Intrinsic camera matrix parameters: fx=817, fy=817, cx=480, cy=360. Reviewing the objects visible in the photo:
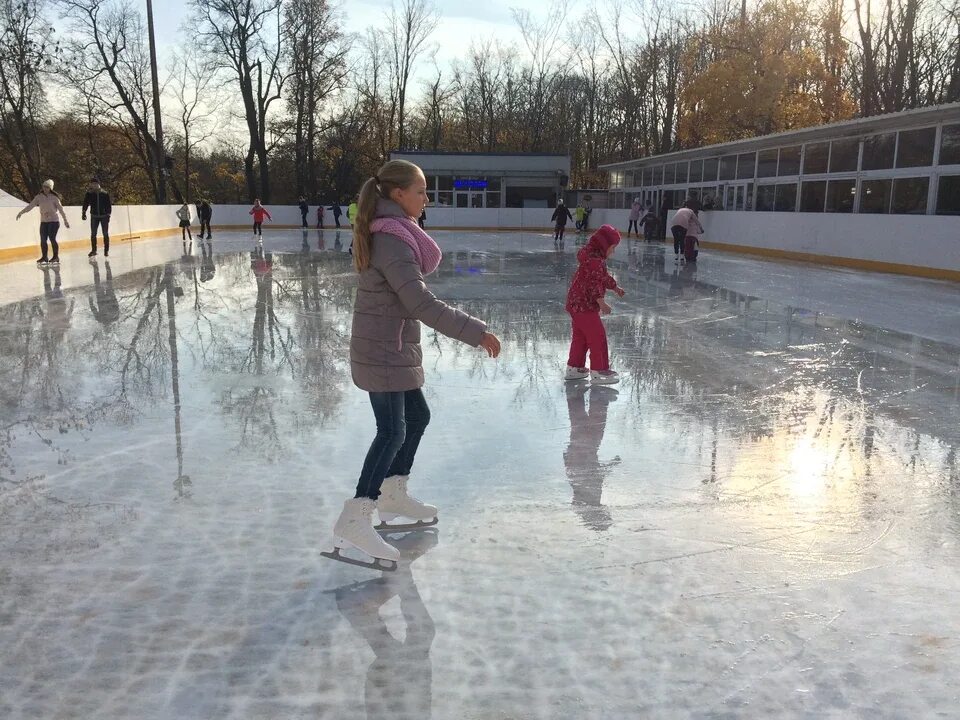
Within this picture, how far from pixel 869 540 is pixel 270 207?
3906cm

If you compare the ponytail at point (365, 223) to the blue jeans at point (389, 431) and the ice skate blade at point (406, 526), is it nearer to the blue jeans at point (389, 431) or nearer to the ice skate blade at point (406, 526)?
the blue jeans at point (389, 431)

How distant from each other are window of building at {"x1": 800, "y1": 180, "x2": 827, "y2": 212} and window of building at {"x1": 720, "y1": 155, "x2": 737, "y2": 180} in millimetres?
4253

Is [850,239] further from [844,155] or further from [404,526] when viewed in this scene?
[404,526]

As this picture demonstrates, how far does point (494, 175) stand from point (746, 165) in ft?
62.2

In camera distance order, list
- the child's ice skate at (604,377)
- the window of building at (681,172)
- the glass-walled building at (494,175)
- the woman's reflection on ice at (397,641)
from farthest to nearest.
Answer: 1. the glass-walled building at (494,175)
2. the window of building at (681,172)
3. the child's ice skate at (604,377)
4. the woman's reflection on ice at (397,641)

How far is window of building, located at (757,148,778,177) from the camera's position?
2303 centimetres

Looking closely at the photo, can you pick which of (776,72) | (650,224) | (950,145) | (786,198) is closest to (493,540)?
(950,145)

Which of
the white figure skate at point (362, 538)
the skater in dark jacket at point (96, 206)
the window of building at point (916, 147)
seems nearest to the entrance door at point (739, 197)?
the window of building at point (916, 147)

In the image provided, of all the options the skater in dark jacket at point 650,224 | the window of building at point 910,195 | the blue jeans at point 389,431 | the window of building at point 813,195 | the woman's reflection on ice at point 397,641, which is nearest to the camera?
the woman's reflection on ice at point 397,641

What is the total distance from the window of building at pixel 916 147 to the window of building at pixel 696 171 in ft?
34.6

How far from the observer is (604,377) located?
6066 mm

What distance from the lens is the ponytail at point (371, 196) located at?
2.72m

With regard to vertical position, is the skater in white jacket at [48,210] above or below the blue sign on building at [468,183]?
below

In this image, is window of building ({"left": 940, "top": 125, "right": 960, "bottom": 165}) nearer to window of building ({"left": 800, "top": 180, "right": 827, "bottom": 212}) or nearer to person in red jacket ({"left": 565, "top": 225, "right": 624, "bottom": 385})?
window of building ({"left": 800, "top": 180, "right": 827, "bottom": 212})
